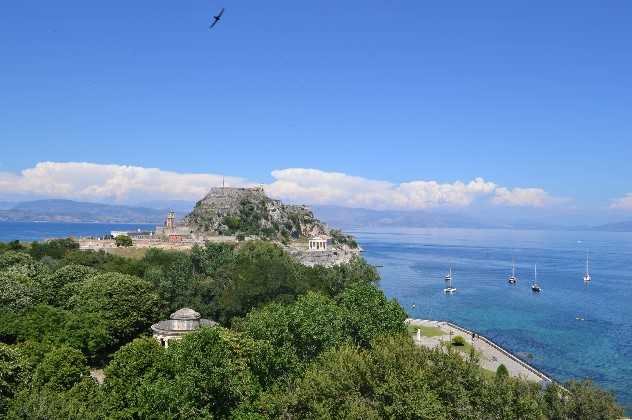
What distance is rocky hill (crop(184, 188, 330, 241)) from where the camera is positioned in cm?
11569

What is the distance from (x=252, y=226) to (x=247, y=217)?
4.15 m

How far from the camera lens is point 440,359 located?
863 inches

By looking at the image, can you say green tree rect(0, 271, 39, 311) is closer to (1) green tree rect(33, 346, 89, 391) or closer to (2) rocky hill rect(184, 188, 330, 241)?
(1) green tree rect(33, 346, 89, 391)

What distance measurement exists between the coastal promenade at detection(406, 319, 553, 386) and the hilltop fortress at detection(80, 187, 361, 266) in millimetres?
37669

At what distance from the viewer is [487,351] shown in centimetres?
5266

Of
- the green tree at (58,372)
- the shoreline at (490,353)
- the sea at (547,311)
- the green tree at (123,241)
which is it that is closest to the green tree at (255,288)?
the shoreline at (490,353)

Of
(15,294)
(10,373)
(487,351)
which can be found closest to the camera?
(10,373)

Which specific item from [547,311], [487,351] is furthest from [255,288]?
[547,311]

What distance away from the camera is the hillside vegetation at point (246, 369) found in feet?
67.3

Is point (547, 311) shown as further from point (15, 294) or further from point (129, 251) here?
point (15, 294)

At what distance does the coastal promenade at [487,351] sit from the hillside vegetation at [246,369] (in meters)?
11.8

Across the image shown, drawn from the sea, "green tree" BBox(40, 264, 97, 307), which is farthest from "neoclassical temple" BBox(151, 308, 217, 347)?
the sea

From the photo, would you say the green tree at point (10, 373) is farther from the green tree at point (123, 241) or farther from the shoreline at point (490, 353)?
the green tree at point (123, 241)

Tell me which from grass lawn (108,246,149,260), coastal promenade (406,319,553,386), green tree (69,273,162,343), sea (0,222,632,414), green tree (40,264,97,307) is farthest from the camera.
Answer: grass lawn (108,246,149,260)
